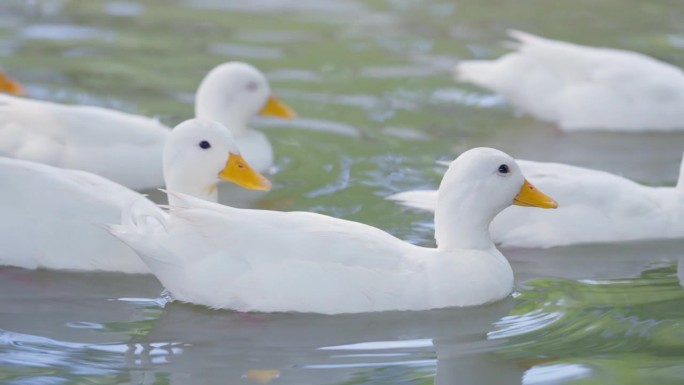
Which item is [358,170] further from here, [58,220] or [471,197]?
[58,220]

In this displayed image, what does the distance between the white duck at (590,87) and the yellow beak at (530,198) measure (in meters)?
3.37

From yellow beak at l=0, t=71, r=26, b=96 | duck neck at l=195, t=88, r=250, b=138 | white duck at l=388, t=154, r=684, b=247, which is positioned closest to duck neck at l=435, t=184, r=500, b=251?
white duck at l=388, t=154, r=684, b=247

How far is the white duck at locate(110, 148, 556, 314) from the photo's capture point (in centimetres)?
612

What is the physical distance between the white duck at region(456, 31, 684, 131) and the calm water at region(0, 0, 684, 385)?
0.13 m

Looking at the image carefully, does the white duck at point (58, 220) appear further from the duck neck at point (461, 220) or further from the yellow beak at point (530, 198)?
the yellow beak at point (530, 198)

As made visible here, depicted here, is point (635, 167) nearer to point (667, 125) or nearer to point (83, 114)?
point (667, 125)

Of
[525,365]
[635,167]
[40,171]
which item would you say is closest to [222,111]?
[40,171]

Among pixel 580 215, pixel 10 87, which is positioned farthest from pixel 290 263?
pixel 10 87

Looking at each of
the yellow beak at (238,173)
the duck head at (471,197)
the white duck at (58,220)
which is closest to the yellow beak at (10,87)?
the white duck at (58,220)

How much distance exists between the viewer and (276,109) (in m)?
9.30

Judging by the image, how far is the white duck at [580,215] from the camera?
7.50m

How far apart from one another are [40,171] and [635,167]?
13.8 feet

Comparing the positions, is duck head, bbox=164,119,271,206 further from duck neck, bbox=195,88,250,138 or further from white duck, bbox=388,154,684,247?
duck neck, bbox=195,88,250,138

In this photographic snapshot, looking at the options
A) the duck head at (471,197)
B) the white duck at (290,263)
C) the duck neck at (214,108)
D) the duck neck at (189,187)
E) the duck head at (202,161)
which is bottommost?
the white duck at (290,263)
